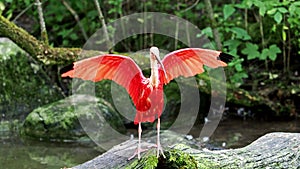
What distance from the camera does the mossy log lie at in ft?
10.6

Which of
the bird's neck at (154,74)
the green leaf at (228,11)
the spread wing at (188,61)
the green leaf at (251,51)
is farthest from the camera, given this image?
the green leaf at (251,51)

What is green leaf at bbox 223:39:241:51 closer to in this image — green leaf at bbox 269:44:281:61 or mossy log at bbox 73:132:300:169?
green leaf at bbox 269:44:281:61

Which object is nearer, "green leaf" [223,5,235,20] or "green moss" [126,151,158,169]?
"green moss" [126,151,158,169]

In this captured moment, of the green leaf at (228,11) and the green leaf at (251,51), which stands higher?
the green leaf at (228,11)

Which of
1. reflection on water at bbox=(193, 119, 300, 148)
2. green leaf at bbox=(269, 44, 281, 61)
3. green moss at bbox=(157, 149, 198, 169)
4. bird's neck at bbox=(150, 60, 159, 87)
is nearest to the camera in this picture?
bird's neck at bbox=(150, 60, 159, 87)

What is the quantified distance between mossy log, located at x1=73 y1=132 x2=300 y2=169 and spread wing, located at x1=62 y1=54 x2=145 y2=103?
1.30 feet

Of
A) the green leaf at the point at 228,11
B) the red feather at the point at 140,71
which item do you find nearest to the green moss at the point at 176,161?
the red feather at the point at 140,71

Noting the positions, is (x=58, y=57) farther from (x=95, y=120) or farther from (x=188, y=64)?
(x=188, y=64)

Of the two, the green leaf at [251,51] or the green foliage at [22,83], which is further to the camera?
the green foliage at [22,83]

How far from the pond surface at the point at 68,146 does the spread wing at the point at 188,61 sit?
201cm

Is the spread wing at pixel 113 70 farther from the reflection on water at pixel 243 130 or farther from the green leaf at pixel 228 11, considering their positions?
the green leaf at pixel 228 11

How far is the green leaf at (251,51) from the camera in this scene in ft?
22.8

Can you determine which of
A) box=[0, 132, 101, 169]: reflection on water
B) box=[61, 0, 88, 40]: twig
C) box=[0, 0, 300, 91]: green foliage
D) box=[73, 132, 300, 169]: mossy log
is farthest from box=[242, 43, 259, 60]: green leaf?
box=[73, 132, 300, 169]: mossy log

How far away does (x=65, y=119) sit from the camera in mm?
6133
